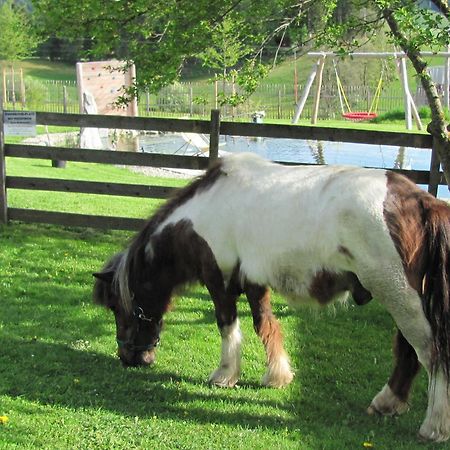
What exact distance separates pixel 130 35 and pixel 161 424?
18.6 ft

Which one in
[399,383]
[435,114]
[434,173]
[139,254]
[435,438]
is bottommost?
[435,438]

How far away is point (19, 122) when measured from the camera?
9.06m

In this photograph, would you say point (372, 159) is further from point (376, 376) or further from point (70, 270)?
point (376, 376)

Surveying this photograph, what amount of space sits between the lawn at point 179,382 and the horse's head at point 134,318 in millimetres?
137

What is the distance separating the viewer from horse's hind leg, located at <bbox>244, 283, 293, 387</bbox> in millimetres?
4633

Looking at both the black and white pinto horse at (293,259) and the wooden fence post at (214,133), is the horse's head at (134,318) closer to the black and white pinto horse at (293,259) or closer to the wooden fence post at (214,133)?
the black and white pinto horse at (293,259)

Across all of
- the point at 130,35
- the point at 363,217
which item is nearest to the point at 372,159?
the point at 130,35

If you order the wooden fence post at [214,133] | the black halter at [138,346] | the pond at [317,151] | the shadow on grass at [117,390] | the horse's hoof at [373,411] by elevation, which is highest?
the wooden fence post at [214,133]

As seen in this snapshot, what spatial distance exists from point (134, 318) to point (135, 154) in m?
3.87

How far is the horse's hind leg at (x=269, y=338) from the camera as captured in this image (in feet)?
15.2

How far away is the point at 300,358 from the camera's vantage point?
5168 millimetres

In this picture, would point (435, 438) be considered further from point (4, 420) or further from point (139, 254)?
point (4, 420)

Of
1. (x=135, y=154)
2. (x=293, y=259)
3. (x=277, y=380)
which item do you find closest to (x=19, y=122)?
(x=135, y=154)

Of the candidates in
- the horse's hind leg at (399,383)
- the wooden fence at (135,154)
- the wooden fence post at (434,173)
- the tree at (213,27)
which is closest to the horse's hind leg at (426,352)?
the horse's hind leg at (399,383)
